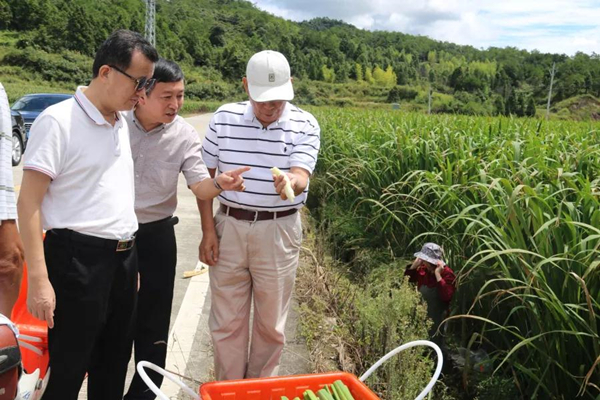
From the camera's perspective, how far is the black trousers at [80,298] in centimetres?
224

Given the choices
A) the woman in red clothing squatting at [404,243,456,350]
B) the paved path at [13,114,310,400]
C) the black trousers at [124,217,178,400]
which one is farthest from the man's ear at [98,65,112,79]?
the woman in red clothing squatting at [404,243,456,350]

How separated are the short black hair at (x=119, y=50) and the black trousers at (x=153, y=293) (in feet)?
2.90

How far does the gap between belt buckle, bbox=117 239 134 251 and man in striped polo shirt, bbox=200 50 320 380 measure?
1.91 feet

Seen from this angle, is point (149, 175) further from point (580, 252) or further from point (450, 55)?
point (450, 55)

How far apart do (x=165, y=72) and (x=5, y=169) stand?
93cm

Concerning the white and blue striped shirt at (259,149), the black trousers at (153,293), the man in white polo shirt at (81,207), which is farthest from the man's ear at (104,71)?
the black trousers at (153,293)

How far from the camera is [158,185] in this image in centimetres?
286

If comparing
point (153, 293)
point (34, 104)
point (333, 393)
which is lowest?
point (153, 293)

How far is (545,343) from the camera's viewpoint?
8.09 ft

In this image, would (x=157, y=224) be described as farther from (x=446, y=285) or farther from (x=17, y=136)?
(x=17, y=136)

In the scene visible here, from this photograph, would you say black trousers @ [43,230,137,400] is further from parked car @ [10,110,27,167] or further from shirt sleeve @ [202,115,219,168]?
parked car @ [10,110,27,167]

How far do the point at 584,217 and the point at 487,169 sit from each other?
45.6 inches

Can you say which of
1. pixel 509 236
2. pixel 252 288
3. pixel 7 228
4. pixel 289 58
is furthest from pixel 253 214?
pixel 289 58

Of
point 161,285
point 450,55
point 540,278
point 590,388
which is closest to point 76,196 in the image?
point 161,285
